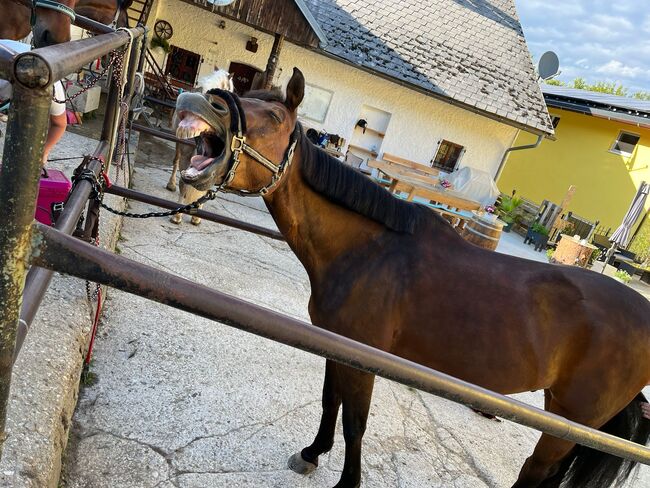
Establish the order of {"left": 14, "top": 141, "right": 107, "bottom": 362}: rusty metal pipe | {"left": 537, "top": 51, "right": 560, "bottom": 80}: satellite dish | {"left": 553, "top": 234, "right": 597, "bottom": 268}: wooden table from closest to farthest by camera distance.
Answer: {"left": 14, "top": 141, "right": 107, "bottom": 362}: rusty metal pipe, {"left": 553, "top": 234, "right": 597, "bottom": 268}: wooden table, {"left": 537, "top": 51, "right": 560, "bottom": 80}: satellite dish

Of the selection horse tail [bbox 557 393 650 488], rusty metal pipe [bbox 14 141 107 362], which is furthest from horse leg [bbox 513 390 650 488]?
rusty metal pipe [bbox 14 141 107 362]

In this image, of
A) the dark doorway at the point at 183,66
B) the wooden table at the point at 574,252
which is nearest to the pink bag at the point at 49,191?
the wooden table at the point at 574,252

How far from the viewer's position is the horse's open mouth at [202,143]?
1715 mm

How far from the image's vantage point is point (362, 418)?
2.49 meters

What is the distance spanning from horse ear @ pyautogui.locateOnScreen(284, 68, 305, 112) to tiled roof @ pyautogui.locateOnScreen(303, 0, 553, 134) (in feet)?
38.8

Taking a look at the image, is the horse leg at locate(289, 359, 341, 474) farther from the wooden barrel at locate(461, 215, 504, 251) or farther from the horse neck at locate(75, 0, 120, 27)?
the wooden barrel at locate(461, 215, 504, 251)

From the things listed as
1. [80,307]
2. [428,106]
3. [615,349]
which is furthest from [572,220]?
[80,307]

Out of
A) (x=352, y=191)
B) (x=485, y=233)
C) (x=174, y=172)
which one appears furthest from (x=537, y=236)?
(x=352, y=191)

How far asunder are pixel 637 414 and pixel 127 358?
3.11 metres

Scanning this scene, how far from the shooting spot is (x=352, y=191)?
230 cm

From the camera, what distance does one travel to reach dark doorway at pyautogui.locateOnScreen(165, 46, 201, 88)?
14.0 metres

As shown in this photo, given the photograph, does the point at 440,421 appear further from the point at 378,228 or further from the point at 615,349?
the point at 378,228

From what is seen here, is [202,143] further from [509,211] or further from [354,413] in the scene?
[509,211]

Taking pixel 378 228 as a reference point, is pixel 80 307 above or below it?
below
